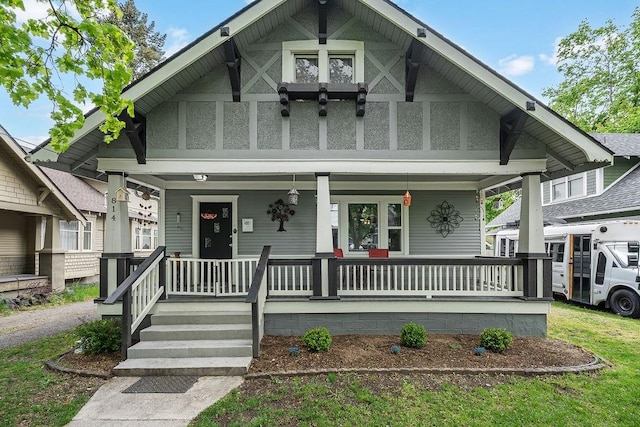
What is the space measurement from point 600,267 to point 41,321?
1628cm

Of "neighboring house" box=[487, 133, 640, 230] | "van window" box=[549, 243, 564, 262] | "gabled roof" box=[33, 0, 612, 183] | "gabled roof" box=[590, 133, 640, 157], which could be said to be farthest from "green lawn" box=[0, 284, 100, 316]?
"gabled roof" box=[590, 133, 640, 157]

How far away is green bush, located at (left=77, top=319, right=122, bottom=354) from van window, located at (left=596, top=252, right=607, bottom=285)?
12.9 m

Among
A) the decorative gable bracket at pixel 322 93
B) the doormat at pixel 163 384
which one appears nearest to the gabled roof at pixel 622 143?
the decorative gable bracket at pixel 322 93

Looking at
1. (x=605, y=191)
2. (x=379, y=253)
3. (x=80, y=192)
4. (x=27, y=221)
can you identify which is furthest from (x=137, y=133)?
(x=605, y=191)

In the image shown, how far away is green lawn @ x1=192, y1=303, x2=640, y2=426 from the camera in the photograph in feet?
13.2

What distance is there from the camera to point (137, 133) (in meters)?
6.61

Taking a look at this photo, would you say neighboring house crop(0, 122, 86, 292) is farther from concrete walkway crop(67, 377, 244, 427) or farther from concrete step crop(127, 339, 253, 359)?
concrete walkway crop(67, 377, 244, 427)

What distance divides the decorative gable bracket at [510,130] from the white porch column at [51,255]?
49.5 feet

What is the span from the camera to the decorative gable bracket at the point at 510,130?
6.44 metres

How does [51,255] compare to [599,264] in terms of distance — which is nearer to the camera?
[599,264]

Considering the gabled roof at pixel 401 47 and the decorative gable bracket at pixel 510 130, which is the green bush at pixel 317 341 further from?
the gabled roof at pixel 401 47

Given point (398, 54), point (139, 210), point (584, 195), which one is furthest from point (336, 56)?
point (139, 210)

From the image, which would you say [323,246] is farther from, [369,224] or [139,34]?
[139,34]

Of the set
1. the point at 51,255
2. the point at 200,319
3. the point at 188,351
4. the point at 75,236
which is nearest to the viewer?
the point at 188,351
